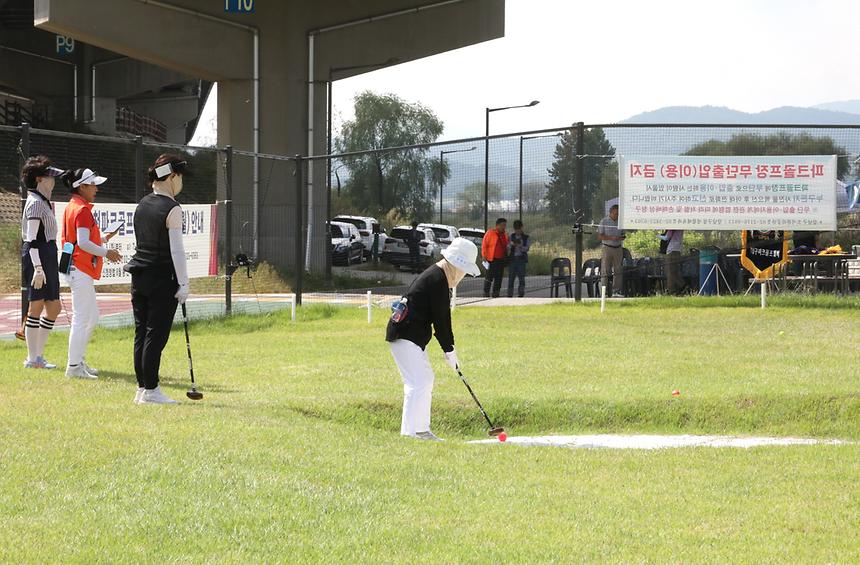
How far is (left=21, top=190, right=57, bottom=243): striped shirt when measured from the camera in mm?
11641

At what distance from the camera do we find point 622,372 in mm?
12055

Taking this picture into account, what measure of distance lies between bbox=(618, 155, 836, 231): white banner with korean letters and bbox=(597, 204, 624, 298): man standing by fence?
0.41m

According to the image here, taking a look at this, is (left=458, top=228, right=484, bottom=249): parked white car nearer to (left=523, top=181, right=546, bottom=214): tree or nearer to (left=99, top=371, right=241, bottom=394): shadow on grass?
(left=523, top=181, right=546, bottom=214): tree

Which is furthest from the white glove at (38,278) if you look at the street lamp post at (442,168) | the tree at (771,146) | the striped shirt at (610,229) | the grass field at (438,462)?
the street lamp post at (442,168)

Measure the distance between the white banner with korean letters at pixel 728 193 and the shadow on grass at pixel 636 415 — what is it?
8225mm

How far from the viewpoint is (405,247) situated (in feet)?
86.5

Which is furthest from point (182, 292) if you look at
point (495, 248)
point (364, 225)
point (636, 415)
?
point (364, 225)

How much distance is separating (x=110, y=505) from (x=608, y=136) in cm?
1378

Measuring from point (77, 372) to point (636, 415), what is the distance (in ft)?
17.7

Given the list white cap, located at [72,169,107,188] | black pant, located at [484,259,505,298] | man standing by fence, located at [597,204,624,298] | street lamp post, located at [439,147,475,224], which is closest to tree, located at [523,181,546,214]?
black pant, located at [484,259,505,298]

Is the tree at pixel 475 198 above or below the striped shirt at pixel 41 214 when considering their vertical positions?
above

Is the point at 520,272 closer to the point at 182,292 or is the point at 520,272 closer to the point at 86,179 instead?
the point at 86,179

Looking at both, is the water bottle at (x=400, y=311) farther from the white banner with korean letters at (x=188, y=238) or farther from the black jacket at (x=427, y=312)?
the white banner with korean letters at (x=188, y=238)

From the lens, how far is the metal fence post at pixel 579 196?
1867 cm
